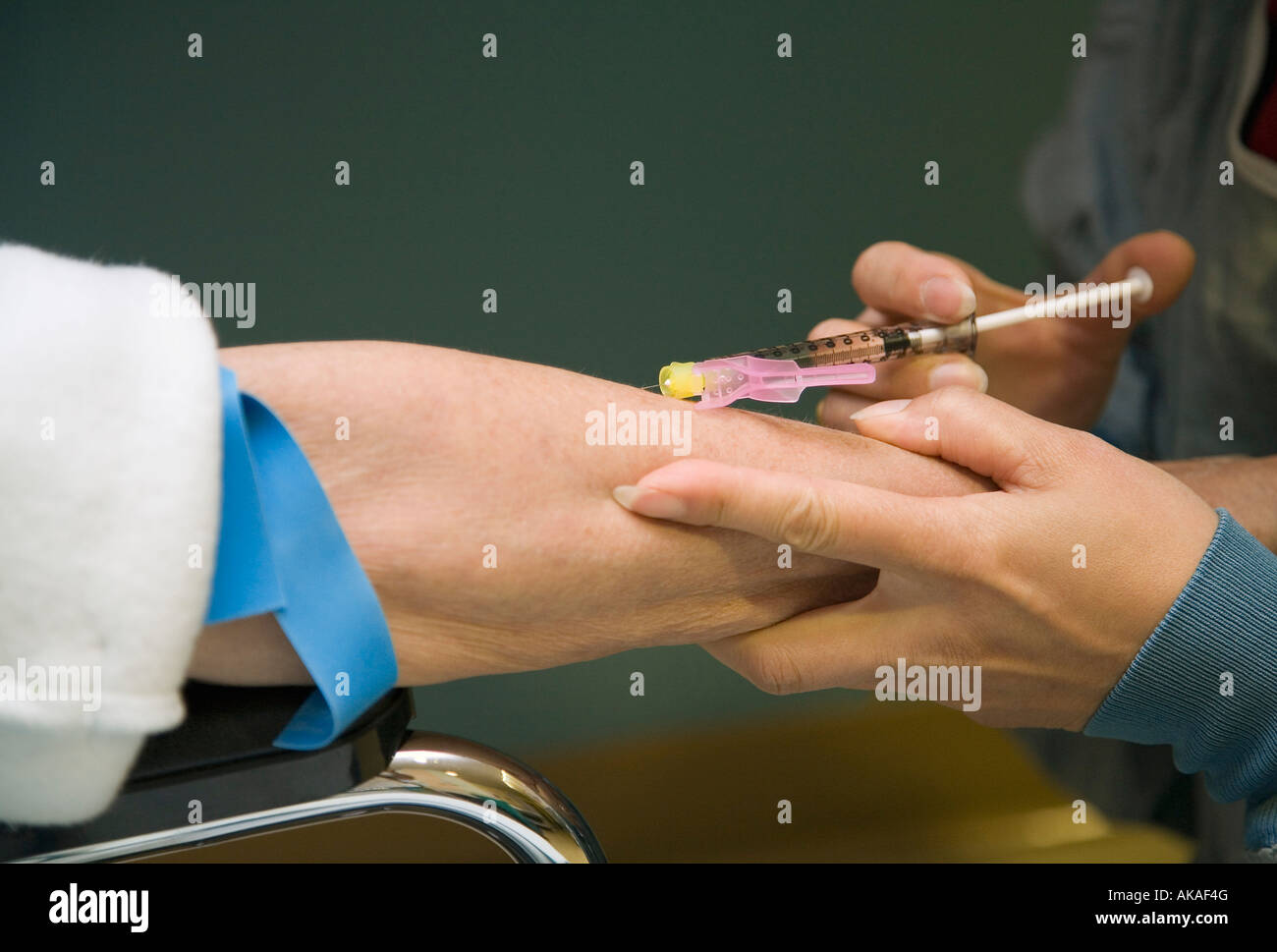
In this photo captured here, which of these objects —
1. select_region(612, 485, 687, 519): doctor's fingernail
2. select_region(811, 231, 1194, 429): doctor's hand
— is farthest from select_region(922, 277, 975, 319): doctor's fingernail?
select_region(612, 485, 687, 519): doctor's fingernail

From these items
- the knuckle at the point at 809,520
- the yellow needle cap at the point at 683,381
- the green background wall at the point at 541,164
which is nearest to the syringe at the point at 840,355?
the yellow needle cap at the point at 683,381

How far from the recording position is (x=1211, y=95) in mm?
1200

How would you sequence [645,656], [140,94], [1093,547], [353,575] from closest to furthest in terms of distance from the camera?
[353,575] < [1093,547] < [140,94] < [645,656]

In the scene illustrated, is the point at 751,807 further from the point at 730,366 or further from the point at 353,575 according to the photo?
the point at 353,575

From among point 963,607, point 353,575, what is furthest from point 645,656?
point 353,575

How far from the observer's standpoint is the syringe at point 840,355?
717 millimetres

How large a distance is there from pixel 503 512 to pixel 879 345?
391 mm

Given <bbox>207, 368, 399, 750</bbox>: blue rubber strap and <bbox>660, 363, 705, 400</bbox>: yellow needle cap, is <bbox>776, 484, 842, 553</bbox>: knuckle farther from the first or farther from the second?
<bbox>207, 368, 399, 750</bbox>: blue rubber strap

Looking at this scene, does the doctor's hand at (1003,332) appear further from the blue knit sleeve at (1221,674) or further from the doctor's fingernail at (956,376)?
the blue knit sleeve at (1221,674)

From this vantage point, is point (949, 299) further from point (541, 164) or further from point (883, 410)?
point (541, 164)

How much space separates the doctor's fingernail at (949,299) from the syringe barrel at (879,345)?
1 centimetres

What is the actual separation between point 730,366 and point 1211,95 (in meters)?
0.89

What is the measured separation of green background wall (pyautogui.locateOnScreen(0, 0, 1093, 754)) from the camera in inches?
53.6

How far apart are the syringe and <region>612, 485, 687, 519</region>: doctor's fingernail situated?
0.10 m
